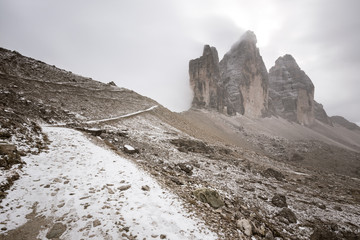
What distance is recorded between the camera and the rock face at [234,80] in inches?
3152

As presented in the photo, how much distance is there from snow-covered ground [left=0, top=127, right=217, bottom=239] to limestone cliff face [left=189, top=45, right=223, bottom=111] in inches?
2778

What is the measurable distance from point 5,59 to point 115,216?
3693 cm

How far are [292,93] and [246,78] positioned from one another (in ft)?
160

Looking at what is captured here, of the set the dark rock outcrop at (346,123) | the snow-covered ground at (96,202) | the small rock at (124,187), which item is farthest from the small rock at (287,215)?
the dark rock outcrop at (346,123)

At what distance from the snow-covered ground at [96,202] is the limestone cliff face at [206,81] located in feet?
231

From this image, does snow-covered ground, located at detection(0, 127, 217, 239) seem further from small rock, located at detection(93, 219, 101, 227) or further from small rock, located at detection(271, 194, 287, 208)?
small rock, located at detection(271, 194, 287, 208)

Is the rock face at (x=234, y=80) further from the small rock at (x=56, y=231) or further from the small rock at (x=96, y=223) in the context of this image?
the small rock at (x=56, y=231)

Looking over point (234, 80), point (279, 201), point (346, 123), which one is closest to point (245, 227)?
point (279, 201)

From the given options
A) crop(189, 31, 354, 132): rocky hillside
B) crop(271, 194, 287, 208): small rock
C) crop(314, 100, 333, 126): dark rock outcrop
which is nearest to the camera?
crop(271, 194, 287, 208): small rock

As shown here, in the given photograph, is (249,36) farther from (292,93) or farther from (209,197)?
(209,197)

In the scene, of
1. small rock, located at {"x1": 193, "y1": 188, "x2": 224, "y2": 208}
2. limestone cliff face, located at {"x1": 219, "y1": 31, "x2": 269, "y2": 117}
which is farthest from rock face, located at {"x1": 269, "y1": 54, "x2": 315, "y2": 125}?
small rock, located at {"x1": 193, "y1": 188, "x2": 224, "y2": 208}

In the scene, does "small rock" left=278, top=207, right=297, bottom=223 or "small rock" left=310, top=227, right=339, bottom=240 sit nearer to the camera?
"small rock" left=310, top=227, right=339, bottom=240

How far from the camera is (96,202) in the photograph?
5.19 meters

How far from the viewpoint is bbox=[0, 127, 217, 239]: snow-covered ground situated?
4.21 meters
